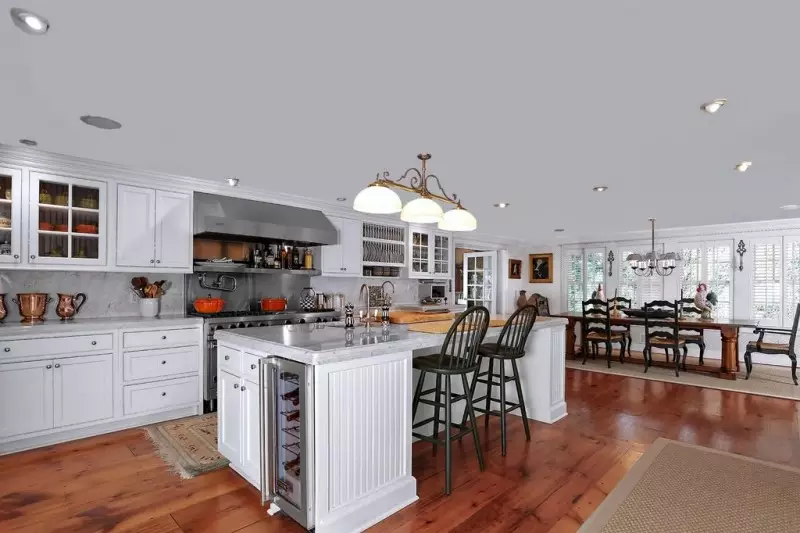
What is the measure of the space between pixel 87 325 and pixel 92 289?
75cm

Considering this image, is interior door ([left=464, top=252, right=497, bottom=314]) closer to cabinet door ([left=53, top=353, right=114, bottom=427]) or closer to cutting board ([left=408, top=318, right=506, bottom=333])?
cutting board ([left=408, top=318, right=506, bottom=333])

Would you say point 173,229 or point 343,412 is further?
point 173,229

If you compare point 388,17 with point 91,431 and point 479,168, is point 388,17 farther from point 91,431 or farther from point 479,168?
point 91,431

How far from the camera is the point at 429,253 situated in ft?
23.0

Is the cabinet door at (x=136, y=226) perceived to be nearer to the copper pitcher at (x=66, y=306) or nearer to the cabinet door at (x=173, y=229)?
the cabinet door at (x=173, y=229)

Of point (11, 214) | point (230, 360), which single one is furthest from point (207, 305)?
point (230, 360)

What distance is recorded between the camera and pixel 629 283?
8383 millimetres

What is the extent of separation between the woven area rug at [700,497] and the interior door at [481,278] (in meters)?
5.69

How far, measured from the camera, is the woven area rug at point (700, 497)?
228cm

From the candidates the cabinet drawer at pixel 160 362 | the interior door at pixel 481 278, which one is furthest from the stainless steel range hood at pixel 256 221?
the interior door at pixel 481 278

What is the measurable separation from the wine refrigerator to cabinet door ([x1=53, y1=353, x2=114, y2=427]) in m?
2.04

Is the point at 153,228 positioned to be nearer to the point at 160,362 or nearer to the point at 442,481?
the point at 160,362

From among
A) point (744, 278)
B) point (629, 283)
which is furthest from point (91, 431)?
point (744, 278)

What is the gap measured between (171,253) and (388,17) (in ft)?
11.2
